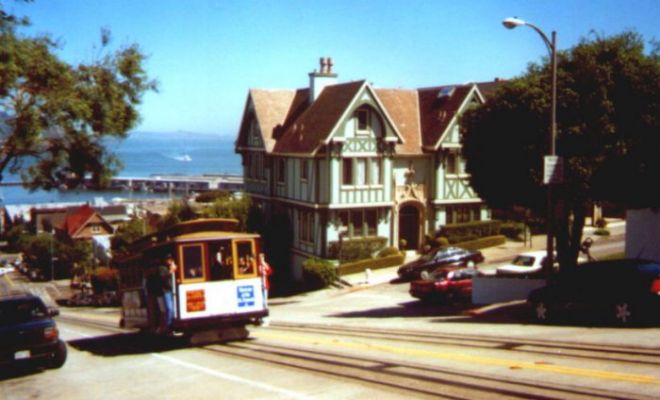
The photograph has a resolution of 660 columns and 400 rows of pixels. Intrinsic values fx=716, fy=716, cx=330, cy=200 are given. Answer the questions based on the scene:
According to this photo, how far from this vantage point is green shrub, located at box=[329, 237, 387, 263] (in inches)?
1615

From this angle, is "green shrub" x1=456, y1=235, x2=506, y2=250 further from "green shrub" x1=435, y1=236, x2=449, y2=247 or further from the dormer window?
the dormer window

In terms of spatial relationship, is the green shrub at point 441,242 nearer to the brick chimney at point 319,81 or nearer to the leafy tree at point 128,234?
the brick chimney at point 319,81

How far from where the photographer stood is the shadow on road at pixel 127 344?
17766 mm

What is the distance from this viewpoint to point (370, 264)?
40844 millimetres

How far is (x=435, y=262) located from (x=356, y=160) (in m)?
8.39

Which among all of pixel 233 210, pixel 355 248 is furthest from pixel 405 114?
pixel 233 210

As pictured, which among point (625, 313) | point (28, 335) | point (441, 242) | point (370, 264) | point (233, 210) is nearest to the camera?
point (28, 335)

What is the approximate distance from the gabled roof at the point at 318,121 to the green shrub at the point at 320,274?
21.0 feet

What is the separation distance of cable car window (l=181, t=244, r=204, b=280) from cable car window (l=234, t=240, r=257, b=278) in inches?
33.9

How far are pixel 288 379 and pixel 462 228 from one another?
33500mm

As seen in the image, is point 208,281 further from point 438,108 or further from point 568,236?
point 438,108

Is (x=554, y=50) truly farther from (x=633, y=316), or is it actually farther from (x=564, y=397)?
(x=564, y=397)

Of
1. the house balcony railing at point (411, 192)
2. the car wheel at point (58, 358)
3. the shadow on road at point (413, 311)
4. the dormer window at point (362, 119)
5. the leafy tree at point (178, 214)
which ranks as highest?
the dormer window at point (362, 119)

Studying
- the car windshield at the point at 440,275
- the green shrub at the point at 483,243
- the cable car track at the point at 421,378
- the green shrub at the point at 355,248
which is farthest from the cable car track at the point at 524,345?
the green shrub at the point at 483,243
